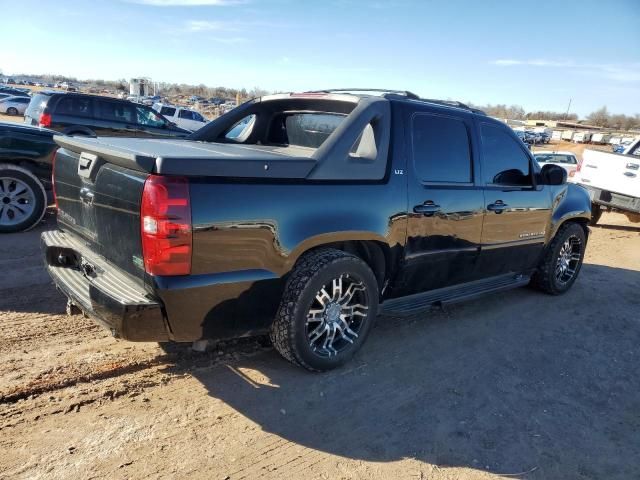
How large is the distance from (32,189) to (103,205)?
436 cm

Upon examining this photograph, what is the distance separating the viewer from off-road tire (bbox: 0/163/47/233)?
20.8ft

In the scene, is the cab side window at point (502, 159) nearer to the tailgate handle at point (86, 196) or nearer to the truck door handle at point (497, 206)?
the truck door handle at point (497, 206)

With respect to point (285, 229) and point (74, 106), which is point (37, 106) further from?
point (285, 229)

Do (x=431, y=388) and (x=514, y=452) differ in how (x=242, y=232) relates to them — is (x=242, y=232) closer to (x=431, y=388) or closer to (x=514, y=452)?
(x=431, y=388)

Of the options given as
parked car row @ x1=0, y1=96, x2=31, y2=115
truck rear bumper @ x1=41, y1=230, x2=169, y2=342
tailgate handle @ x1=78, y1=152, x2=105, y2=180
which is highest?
tailgate handle @ x1=78, y1=152, x2=105, y2=180

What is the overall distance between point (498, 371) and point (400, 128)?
205 centimetres

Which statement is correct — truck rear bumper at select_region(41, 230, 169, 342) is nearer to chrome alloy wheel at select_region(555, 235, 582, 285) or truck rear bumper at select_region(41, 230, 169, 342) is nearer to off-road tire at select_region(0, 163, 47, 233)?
off-road tire at select_region(0, 163, 47, 233)

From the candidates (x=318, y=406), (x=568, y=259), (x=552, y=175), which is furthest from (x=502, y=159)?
(x=318, y=406)

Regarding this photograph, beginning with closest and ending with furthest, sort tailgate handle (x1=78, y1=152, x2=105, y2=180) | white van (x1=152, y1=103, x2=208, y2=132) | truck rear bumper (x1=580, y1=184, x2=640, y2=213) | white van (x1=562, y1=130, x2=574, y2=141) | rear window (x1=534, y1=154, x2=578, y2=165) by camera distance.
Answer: tailgate handle (x1=78, y1=152, x2=105, y2=180), truck rear bumper (x1=580, y1=184, x2=640, y2=213), rear window (x1=534, y1=154, x2=578, y2=165), white van (x1=152, y1=103, x2=208, y2=132), white van (x1=562, y1=130, x2=574, y2=141)

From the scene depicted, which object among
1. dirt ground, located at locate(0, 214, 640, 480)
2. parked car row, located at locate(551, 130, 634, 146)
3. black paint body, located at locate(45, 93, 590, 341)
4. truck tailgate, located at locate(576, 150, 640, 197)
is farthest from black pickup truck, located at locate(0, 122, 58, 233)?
parked car row, located at locate(551, 130, 634, 146)

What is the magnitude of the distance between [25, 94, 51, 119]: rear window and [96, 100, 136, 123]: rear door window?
1201 mm

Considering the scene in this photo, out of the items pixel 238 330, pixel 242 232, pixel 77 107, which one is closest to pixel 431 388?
pixel 238 330

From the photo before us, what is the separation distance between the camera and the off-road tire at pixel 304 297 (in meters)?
3.18

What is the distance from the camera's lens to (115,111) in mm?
12891
